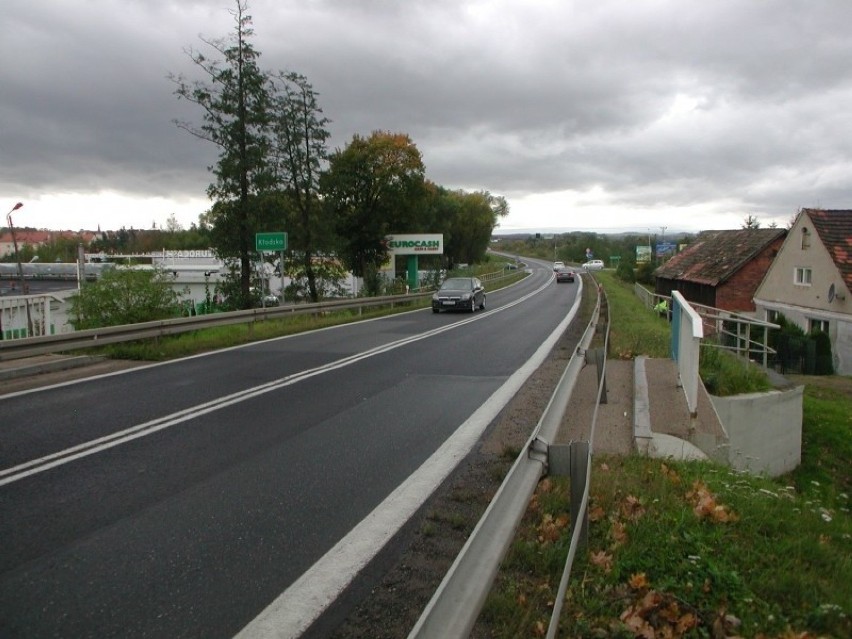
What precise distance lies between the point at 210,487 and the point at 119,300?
13258mm

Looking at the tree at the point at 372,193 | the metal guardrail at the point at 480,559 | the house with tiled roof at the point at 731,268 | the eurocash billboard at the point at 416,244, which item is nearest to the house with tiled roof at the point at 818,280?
the house with tiled roof at the point at 731,268

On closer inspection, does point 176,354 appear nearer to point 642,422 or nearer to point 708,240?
point 642,422

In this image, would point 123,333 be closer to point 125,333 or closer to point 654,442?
point 125,333

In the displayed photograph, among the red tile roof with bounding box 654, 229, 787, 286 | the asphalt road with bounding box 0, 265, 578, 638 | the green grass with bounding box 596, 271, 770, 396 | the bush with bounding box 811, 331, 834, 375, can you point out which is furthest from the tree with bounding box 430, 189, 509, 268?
the asphalt road with bounding box 0, 265, 578, 638

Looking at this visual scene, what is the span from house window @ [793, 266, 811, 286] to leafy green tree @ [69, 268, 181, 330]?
28494 millimetres

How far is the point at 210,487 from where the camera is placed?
5.27 m

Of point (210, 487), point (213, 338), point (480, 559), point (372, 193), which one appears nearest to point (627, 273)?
point (372, 193)

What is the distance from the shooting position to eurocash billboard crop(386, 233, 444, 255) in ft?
172

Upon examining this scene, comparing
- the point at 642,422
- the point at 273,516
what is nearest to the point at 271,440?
the point at 273,516

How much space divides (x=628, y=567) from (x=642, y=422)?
3.36 meters

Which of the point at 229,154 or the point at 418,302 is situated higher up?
the point at 229,154

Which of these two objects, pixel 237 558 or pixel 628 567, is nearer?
pixel 628 567

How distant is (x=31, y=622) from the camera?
330 cm

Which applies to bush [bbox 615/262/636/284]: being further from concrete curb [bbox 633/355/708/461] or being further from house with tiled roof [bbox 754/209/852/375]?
concrete curb [bbox 633/355/708/461]
